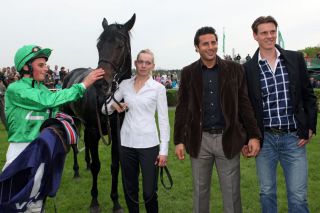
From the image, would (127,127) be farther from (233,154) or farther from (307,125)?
(307,125)

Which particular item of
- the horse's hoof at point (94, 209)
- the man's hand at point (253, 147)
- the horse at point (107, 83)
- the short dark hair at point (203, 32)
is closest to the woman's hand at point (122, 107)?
the horse at point (107, 83)

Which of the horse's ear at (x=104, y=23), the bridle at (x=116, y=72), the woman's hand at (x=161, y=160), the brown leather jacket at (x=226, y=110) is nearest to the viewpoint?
the brown leather jacket at (x=226, y=110)

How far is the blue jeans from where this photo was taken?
3.31 m

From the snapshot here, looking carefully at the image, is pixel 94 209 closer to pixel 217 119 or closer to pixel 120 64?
pixel 120 64

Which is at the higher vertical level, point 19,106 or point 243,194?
point 19,106

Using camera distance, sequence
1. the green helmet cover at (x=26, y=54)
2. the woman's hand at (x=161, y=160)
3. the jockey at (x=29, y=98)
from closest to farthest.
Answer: the jockey at (x=29, y=98) → the green helmet cover at (x=26, y=54) → the woman's hand at (x=161, y=160)

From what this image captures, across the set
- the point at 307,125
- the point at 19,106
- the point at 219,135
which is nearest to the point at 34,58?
the point at 19,106

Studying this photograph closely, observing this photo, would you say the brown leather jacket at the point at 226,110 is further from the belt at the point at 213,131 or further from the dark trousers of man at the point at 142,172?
the dark trousers of man at the point at 142,172

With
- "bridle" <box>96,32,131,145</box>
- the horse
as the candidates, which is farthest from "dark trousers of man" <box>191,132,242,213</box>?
the horse

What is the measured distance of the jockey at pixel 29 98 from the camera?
9.10 feet

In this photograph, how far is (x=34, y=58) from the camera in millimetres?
2967

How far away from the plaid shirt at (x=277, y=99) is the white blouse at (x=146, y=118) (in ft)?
3.14

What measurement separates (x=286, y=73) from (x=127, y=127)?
1.61 m

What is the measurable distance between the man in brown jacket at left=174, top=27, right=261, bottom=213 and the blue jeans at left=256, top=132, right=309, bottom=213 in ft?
0.57
